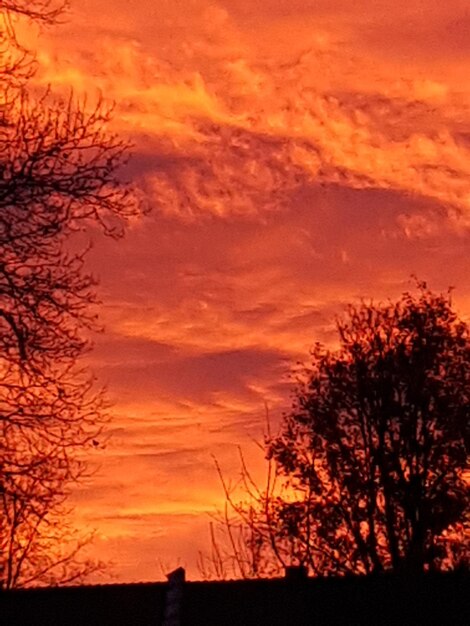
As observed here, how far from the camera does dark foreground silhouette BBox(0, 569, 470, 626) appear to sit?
26.8 meters

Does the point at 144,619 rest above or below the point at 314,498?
below

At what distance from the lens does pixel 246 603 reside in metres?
27.8

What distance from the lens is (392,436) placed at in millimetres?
46906

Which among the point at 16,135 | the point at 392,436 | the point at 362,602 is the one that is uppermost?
the point at 392,436

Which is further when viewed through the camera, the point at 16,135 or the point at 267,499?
the point at 267,499

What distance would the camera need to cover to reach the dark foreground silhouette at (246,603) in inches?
1056

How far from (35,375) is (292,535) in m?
26.0

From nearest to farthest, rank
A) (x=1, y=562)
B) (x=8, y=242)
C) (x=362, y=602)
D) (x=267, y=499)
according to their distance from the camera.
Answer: (x=8, y=242) → (x=362, y=602) → (x=1, y=562) → (x=267, y=499)

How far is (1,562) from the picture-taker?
3631cm

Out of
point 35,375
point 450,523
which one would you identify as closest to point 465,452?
point 450,523

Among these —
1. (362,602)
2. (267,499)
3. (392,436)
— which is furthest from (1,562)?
Result: (392,436)

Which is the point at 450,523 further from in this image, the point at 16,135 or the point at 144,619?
the point at 16,135

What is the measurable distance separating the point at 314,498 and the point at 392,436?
3.29 metres

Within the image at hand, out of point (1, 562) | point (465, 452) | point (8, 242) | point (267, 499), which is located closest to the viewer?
point (8, 242)
